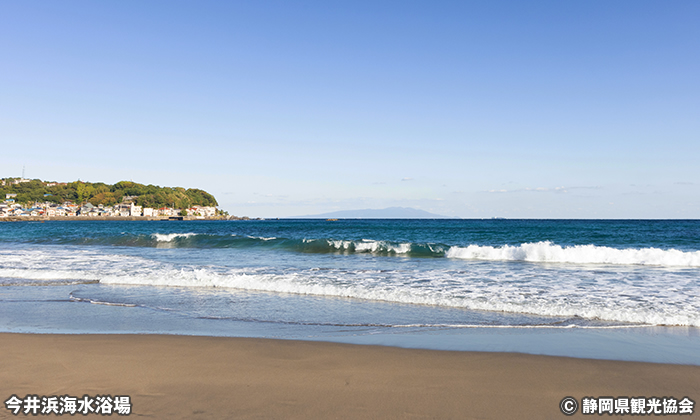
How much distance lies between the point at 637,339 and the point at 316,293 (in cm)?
630

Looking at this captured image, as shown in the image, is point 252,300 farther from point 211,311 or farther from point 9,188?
point 9,188

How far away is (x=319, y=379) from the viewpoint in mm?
4230

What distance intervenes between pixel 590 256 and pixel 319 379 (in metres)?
17.7

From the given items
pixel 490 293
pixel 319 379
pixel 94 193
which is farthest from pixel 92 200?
pixel 319 379

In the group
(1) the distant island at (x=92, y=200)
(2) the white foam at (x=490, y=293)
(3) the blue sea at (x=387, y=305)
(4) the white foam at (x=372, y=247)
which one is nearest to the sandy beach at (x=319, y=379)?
(3) the blue sea at (x=387, y=305)

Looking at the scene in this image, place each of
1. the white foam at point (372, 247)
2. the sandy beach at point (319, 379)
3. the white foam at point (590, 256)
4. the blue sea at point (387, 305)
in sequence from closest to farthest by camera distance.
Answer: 1. the sandy beach at point (319, 379)
2. the blue sea at point (387, 305)
3. the white foam at point (590, 256)
4. the white foam at point (372, 247)

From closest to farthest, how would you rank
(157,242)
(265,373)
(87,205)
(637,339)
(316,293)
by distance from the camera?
(265,373) < (637,339) < (316,293) < (157,242) < (87,205)

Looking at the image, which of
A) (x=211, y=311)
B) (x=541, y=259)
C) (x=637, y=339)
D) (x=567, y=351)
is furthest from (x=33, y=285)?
(x=541, y=259)

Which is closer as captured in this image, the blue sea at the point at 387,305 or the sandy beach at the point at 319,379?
the sandy beach at the point at 319,379

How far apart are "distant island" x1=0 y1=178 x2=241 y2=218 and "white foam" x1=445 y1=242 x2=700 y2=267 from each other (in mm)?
141602

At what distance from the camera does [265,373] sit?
4391 millimetres

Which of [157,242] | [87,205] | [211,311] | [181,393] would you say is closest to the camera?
[181,393]

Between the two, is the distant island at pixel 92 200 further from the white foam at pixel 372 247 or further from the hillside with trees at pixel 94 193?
the white foam at pixel 372 247

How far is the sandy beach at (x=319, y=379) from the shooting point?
357 centimetres
